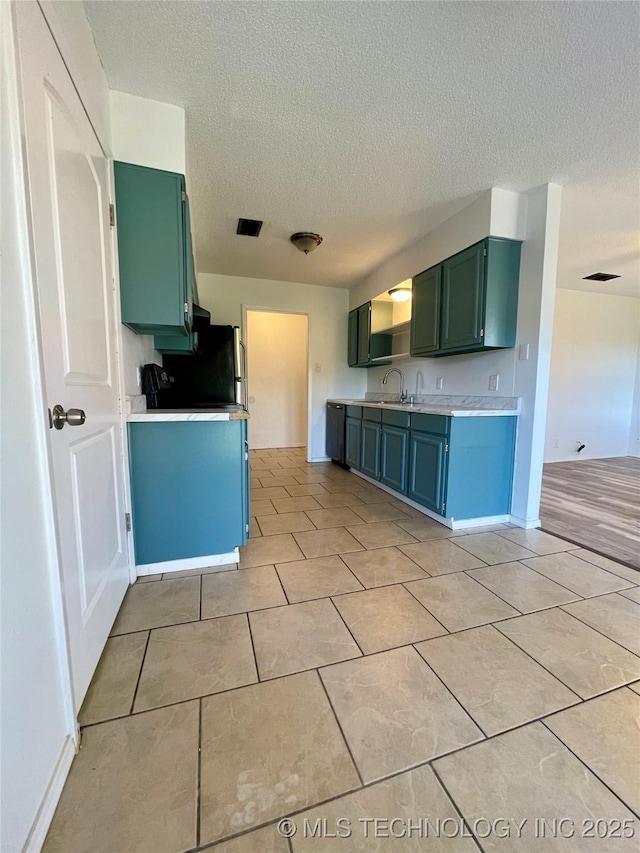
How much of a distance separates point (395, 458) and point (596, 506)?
188 cm

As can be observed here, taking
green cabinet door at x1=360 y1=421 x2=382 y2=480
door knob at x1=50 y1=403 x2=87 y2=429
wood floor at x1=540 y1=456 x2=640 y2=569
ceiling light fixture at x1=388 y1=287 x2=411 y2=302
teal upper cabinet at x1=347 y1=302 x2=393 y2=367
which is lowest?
wood floor at x1=540 y1=456 x2=640 y2=569

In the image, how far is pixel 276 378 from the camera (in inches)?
238

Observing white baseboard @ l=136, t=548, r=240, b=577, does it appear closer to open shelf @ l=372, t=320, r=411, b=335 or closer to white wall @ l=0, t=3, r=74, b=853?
white wall @ l=0, t=3, r=74, b=853

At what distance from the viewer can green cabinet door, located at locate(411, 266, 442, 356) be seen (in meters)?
3.12

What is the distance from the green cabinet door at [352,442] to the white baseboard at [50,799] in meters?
3.35

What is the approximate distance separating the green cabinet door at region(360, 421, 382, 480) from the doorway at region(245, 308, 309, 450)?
233 cm

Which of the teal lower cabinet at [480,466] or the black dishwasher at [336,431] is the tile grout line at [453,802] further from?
the black dishwasher at [336,431]

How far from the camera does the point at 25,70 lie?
862mm

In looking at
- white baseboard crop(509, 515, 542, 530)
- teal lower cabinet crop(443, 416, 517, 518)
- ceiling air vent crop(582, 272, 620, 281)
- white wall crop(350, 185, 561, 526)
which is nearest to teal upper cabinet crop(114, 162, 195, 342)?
teal lower cabinet crop(443, 416, 517, 518)

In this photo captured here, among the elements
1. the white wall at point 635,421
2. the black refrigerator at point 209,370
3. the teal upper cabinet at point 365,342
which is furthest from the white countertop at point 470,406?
the white wall at point 635,421

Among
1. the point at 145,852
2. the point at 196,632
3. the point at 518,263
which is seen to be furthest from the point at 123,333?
the point at 518,263

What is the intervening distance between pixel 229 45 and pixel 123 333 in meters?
1.36

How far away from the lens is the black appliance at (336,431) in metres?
4.49

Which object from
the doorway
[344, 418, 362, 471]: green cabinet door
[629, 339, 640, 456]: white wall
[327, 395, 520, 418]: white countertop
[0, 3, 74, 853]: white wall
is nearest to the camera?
[0, 3, 74, 853]: white wall
